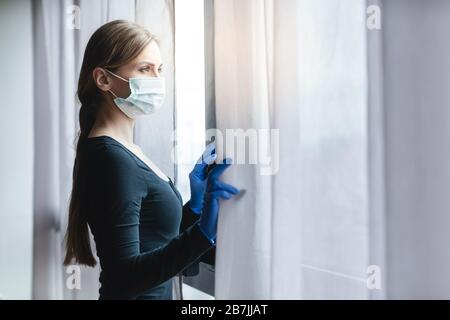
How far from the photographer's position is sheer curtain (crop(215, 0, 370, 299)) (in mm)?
923

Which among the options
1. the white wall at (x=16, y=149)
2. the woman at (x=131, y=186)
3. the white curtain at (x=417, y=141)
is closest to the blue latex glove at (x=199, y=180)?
the woman at (x=131, y=186)

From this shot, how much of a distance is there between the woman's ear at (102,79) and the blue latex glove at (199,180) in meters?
0.30

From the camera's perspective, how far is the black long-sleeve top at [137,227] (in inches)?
40.7

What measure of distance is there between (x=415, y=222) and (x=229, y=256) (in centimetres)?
42

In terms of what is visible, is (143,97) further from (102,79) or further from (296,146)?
(296,146)

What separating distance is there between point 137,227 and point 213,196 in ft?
0.65

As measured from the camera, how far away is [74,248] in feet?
3.87

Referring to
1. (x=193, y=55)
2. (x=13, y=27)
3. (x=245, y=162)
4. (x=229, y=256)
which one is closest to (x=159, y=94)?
(x=193, y=55)

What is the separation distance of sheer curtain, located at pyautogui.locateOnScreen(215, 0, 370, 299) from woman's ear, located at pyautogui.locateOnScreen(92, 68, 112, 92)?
0.93 ft

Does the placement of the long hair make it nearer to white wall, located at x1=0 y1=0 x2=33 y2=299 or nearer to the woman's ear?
the woman's ear

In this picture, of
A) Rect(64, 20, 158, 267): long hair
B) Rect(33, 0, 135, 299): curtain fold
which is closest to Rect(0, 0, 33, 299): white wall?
Rect(33, 0, 135, 299): curtain fold

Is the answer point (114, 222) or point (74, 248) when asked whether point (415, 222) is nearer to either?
point (114, 222)

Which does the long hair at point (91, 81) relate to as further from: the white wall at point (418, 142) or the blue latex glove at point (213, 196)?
the white wall at point (418, 142)

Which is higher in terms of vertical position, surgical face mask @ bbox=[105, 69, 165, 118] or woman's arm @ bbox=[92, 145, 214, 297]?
surgical face mask @ bbox=[105, 69, 165, 118]
